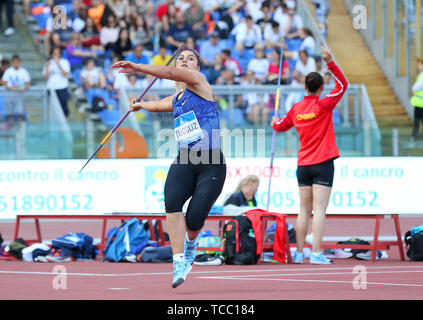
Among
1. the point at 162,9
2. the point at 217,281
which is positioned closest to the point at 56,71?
the point at 162,9

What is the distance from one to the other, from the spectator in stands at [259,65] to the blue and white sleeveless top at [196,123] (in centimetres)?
1244

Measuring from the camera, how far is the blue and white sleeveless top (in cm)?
857

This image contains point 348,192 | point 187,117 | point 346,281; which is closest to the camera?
point 187,117

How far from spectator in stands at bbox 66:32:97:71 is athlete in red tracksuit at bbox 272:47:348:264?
11202 millimetres

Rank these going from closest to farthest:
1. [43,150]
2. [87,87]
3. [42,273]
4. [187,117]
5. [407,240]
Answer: [187,117]
[42,273]
[407,240]
[43,150]
[87,87]

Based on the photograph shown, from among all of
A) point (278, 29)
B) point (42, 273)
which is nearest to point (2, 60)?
point (278, 29)

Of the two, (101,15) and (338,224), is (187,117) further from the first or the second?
(101,15)

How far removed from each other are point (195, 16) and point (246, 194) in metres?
11.2

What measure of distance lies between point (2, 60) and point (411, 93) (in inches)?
382

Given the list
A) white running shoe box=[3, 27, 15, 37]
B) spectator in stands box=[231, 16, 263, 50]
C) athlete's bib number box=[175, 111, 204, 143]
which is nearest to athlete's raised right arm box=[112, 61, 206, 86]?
athlete's bib number box=[175, 111, 204, 143]

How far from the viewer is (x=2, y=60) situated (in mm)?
21375

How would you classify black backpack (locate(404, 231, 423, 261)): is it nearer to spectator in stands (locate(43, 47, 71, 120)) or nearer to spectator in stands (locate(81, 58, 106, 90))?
spectator in stands (locate(43, 47, 71, 120))

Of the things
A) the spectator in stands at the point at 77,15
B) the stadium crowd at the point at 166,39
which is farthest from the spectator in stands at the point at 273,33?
the spectator in stands at the point at 77,15

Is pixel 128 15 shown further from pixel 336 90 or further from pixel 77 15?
pixel 336 90
